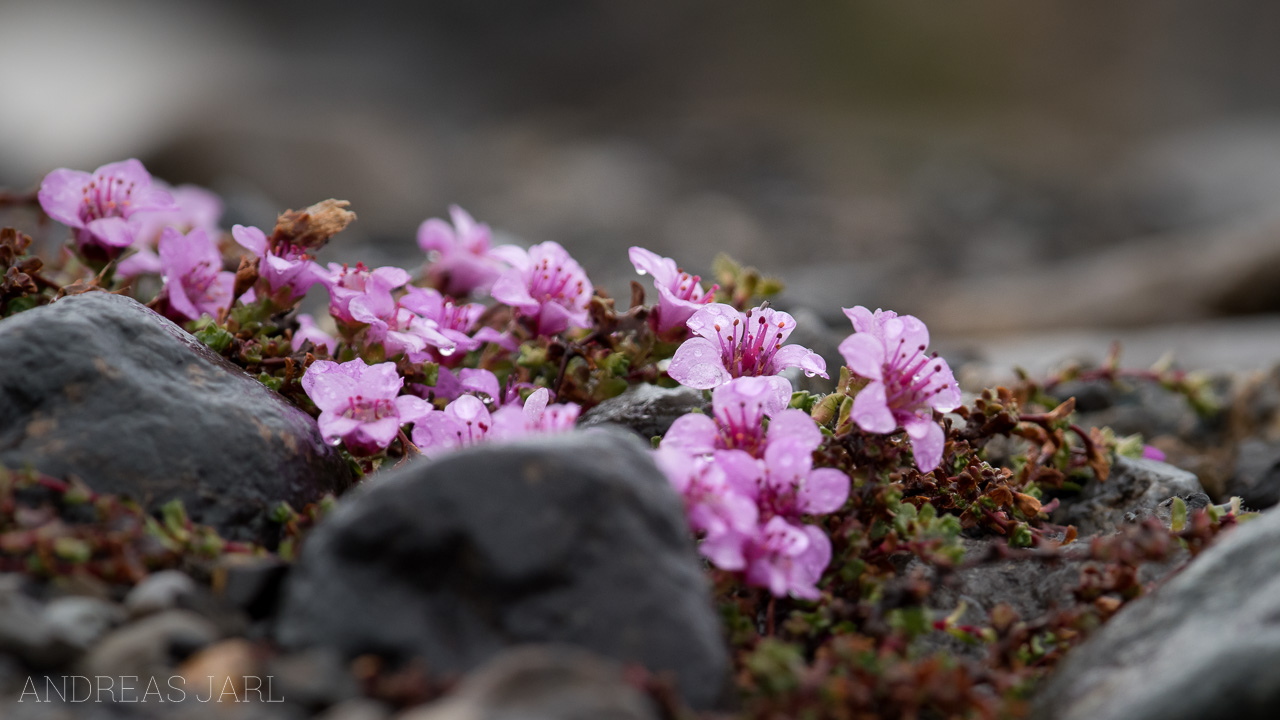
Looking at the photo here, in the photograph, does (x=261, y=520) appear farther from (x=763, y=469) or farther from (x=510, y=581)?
(x=763, y=469)

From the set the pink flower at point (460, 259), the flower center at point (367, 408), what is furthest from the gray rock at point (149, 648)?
the pink flower at point (460, 259)

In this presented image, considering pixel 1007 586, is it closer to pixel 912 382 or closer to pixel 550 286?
pixel 912 382

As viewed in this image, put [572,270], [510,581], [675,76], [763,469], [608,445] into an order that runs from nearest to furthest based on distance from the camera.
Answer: [510,581] → [608,445] → [763,469] → [572,270] → [675,76]

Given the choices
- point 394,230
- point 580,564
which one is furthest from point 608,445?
point 394,230

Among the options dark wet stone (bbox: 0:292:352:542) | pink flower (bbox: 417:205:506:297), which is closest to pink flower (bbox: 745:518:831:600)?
dark wet stone (bbox: 0:292:352:542)

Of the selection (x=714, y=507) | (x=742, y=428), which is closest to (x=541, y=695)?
(x=714, y=507)

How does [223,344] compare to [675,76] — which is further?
[675,76]

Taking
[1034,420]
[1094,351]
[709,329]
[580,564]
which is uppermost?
[1094,351]
